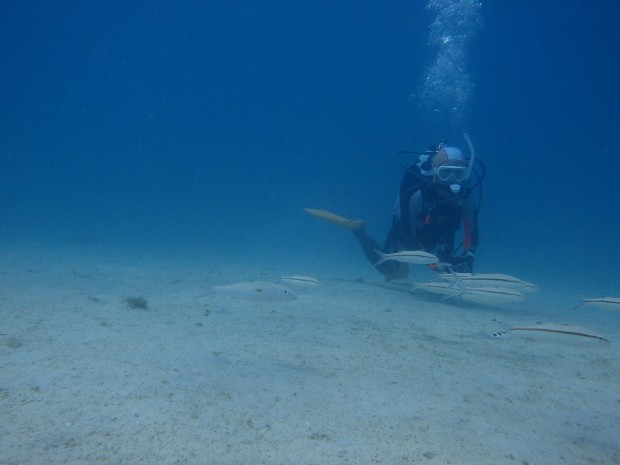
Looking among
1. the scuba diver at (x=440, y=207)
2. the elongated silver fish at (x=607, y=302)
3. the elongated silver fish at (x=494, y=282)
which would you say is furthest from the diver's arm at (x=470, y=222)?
the elongated silver fish at (x=607, y=302)

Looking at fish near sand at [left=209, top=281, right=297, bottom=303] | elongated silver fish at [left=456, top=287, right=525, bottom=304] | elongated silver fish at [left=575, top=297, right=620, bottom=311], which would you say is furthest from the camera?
elongated silver fish at [left=456, top=287, right=525, bottom=304]

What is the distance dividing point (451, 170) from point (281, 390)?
7.03 m

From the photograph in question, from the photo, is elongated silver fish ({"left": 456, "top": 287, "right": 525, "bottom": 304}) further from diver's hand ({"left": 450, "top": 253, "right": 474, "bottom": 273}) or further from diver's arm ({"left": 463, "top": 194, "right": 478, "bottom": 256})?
diver's arm ({"left": 463, "top": 194, "right": 478, "bottom": 256})

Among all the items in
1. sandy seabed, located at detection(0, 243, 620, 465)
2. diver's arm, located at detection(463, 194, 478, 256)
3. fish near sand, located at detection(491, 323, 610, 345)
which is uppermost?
diver's arm, located at detection(463, 194, 478, 256)

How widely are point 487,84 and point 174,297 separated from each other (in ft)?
249

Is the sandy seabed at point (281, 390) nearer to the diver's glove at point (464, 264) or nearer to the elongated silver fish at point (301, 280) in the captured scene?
the elongated silver fish at point (301, 280)

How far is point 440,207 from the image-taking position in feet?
27.9

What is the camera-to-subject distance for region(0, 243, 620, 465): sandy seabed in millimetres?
2295

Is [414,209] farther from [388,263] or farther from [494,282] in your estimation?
[494,282]

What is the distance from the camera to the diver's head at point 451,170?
826 centimetres

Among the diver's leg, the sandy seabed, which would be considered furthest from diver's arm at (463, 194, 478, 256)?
the sandy seabed

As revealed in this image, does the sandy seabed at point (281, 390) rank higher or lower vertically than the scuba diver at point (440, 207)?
lower

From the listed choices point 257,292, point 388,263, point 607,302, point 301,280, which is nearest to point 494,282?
point 607,302

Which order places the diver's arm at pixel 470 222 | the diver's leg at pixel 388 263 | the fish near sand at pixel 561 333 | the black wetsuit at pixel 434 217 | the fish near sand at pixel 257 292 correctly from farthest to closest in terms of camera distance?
the diver's leg at pixel 388 263 → the diver's arm at pixel 470 222 → the black wetsuit at pixel 434 217 → the fish near sand at pixel 257 292 → the fish near sand at pixel 561 333
